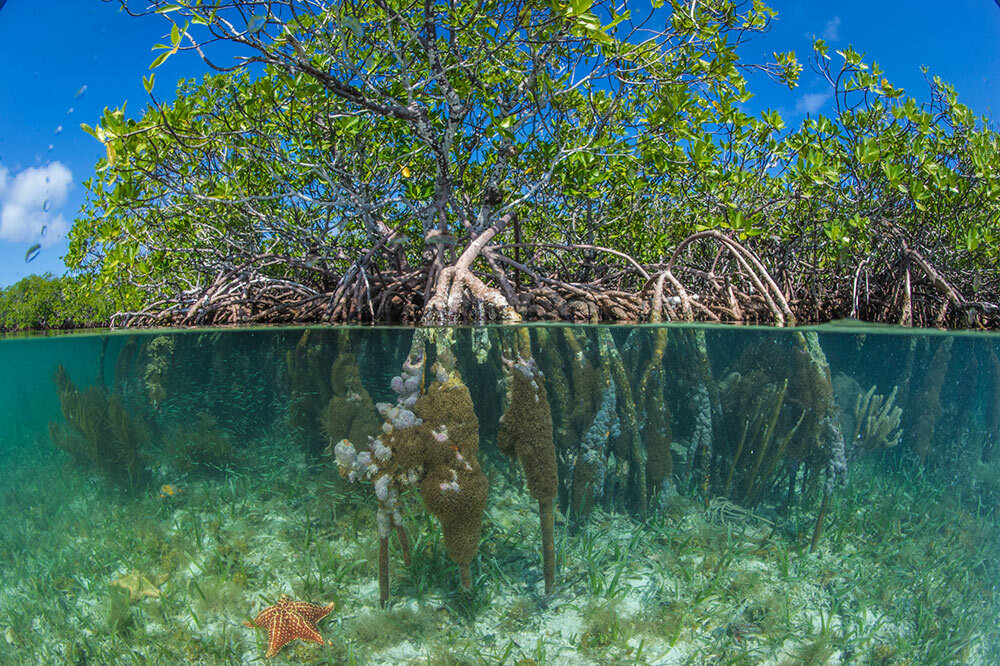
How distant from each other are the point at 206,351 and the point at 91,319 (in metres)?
1.63

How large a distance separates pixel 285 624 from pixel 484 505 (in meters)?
1.68

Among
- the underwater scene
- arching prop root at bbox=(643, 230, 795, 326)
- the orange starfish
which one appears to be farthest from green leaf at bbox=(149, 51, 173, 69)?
arching prop root at bbox=(643, 230, 795, 326)

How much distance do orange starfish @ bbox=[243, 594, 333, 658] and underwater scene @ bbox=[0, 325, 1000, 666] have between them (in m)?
0.01

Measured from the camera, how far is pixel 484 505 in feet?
11.0

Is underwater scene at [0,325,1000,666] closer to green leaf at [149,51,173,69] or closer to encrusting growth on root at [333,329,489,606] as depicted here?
encrusting growth on root at [333,329,489,606]

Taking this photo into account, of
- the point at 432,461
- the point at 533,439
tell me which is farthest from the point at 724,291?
the point at 432,461

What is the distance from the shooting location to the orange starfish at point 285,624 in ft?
11.9

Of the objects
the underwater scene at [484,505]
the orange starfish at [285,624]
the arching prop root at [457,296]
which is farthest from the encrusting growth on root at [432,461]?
the arching prop root at [457,296]

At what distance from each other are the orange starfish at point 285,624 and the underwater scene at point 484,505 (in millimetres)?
14

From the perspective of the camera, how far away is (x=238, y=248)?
6723 mm

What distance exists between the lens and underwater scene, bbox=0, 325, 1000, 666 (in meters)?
3.88

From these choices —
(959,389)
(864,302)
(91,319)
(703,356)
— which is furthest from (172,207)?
(959,389)

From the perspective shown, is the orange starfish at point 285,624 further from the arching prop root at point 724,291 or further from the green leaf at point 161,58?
the arching prop root at point 724,291

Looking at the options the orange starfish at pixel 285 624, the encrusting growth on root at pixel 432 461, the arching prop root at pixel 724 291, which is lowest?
the orange starfish at pixel 285 624
